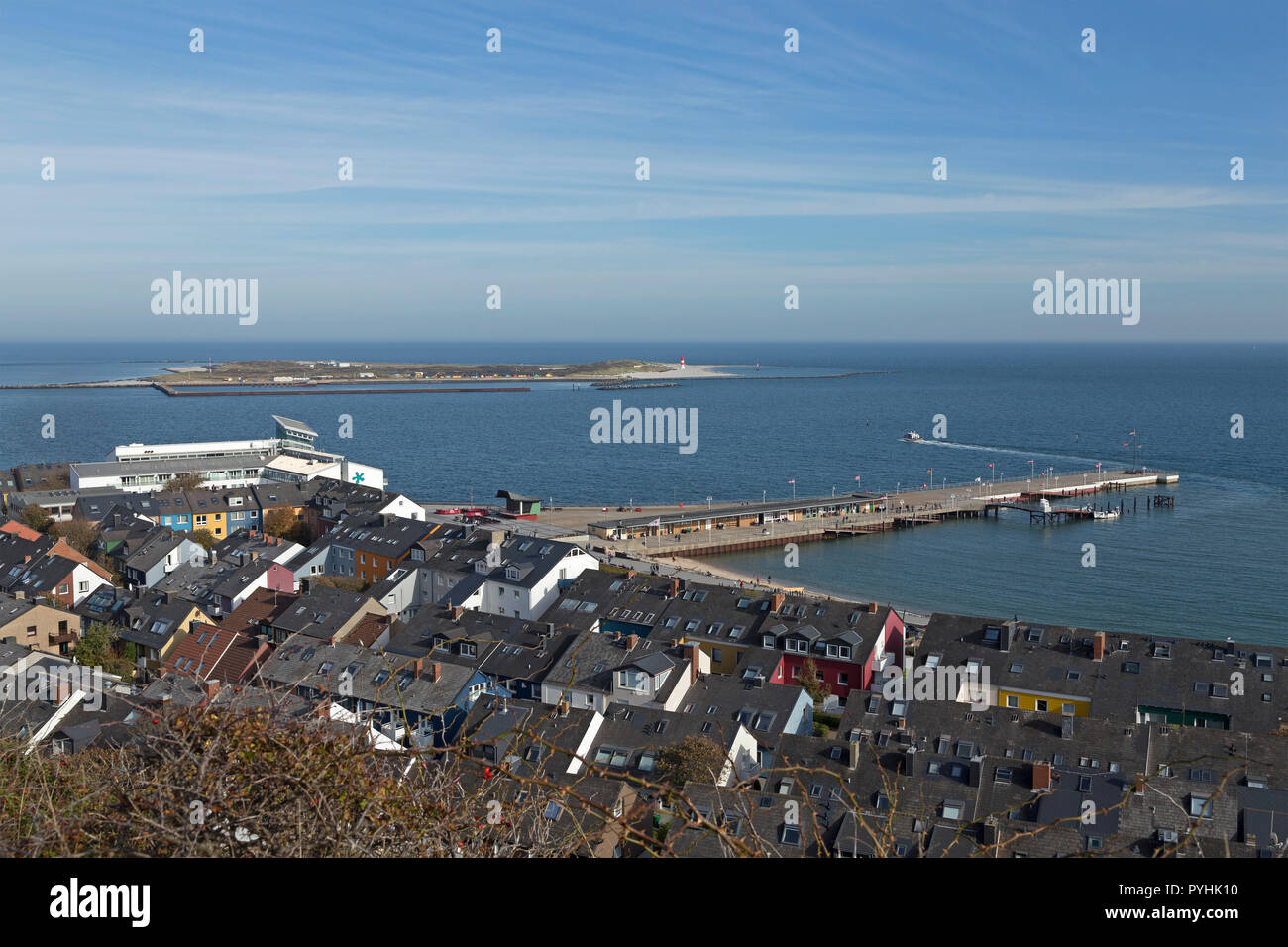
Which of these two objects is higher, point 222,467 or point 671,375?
point 671,375

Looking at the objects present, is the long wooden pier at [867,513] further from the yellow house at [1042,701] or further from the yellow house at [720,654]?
the yellow house at [1042,701]

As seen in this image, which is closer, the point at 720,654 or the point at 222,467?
the point at 720,654

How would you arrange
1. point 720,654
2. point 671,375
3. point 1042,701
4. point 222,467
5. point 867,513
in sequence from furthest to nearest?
point 671,375, point 867,513, point 222,467, point 720,654, point 1042,701

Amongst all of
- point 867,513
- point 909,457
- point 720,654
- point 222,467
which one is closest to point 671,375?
point 909,457

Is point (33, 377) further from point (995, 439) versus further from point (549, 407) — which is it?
point (995, 439)

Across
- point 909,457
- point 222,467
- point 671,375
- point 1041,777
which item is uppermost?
point 671,375

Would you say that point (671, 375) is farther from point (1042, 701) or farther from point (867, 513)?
point (1042, 701)

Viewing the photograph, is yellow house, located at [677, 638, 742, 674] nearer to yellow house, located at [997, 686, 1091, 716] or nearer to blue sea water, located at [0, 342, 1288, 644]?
yellow house, located at [997, 686, 1091, 716]
